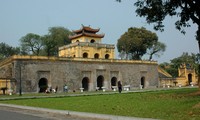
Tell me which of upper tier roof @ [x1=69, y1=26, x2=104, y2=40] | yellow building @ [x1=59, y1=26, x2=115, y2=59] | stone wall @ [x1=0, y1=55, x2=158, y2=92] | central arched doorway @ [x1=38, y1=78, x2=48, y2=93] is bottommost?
central arched doorway @ [x1=38, y1=78, x2=48, y2=93]

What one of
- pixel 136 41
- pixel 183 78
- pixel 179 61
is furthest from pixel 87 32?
pixel 179 61

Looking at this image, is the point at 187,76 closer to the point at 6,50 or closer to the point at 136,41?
the point at 136,41

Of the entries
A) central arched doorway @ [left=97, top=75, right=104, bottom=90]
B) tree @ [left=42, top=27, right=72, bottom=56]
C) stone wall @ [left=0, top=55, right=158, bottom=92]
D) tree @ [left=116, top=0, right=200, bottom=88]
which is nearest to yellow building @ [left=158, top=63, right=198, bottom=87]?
stone wall @ [left=0, top=55, right=158, bottom=92]

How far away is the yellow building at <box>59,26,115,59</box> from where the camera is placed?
5290 centimetres

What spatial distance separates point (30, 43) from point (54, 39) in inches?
239

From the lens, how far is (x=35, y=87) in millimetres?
43500

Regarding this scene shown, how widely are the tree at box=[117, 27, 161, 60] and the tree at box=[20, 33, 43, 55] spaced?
756 inches

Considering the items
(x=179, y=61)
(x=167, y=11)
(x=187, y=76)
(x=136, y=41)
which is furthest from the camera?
(x=179, y=61)

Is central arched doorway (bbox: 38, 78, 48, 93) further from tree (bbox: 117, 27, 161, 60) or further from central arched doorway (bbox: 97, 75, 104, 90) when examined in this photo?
tree (bbox: 117, 27, 161, 60)

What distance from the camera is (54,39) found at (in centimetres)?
7594

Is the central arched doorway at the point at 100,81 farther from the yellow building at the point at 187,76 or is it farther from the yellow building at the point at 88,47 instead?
the yellow building at the point at 187,76

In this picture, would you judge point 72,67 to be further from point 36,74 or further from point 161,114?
point 161,114

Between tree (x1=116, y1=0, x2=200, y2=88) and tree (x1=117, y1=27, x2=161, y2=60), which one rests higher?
tree (x1=117, y1=27, x2=161, y2=60)

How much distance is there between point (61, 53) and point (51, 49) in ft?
58.7
